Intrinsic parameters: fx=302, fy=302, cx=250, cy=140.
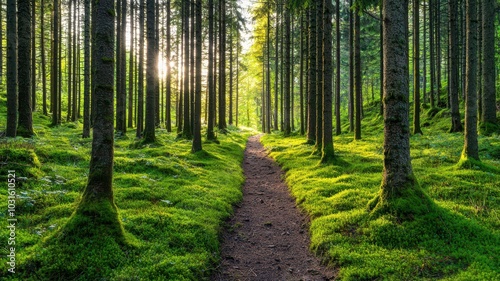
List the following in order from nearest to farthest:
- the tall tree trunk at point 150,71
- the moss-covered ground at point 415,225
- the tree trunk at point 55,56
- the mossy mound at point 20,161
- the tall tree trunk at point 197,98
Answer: the moss-covered ground at point 415,225 < the mossy mound at point 20,161 < the tall tree trunk at point 197,98 < the tall tree trunk at point 150,71 < the tree trunk at point 55,56

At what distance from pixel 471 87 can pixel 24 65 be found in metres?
16.0

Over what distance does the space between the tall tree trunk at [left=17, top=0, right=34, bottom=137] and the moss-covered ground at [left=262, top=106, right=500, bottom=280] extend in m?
11.4

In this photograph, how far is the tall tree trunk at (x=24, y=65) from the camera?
1180cm

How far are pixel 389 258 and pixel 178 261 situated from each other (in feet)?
11.6

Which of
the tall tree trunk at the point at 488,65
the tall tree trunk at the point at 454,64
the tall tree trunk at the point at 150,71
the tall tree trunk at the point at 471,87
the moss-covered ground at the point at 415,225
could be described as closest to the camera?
the moss-covered ground at the point at 415,225

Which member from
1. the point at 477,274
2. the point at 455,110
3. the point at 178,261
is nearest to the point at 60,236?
the point at 178,261

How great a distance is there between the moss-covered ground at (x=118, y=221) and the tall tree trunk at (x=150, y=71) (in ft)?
17.7

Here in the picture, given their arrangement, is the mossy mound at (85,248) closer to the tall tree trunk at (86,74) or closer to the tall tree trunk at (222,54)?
the tall tree trunk at (86,74)

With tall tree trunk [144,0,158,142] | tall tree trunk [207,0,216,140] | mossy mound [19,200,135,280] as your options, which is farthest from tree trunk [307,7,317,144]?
mossy mound [19,200,135,280]

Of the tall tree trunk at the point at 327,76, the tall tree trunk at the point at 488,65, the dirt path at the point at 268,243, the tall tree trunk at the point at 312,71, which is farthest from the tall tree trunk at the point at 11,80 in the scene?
the tall tree trunk at the point at 488,65

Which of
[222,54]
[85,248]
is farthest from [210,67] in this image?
[85,248]

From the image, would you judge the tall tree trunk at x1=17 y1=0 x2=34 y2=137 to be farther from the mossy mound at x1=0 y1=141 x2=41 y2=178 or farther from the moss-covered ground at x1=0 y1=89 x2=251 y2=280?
the mossy mound at x1=0 y1=141 x2=41 y2=178

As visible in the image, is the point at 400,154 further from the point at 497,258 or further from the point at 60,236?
the point at 60,236

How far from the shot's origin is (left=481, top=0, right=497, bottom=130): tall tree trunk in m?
14.6
